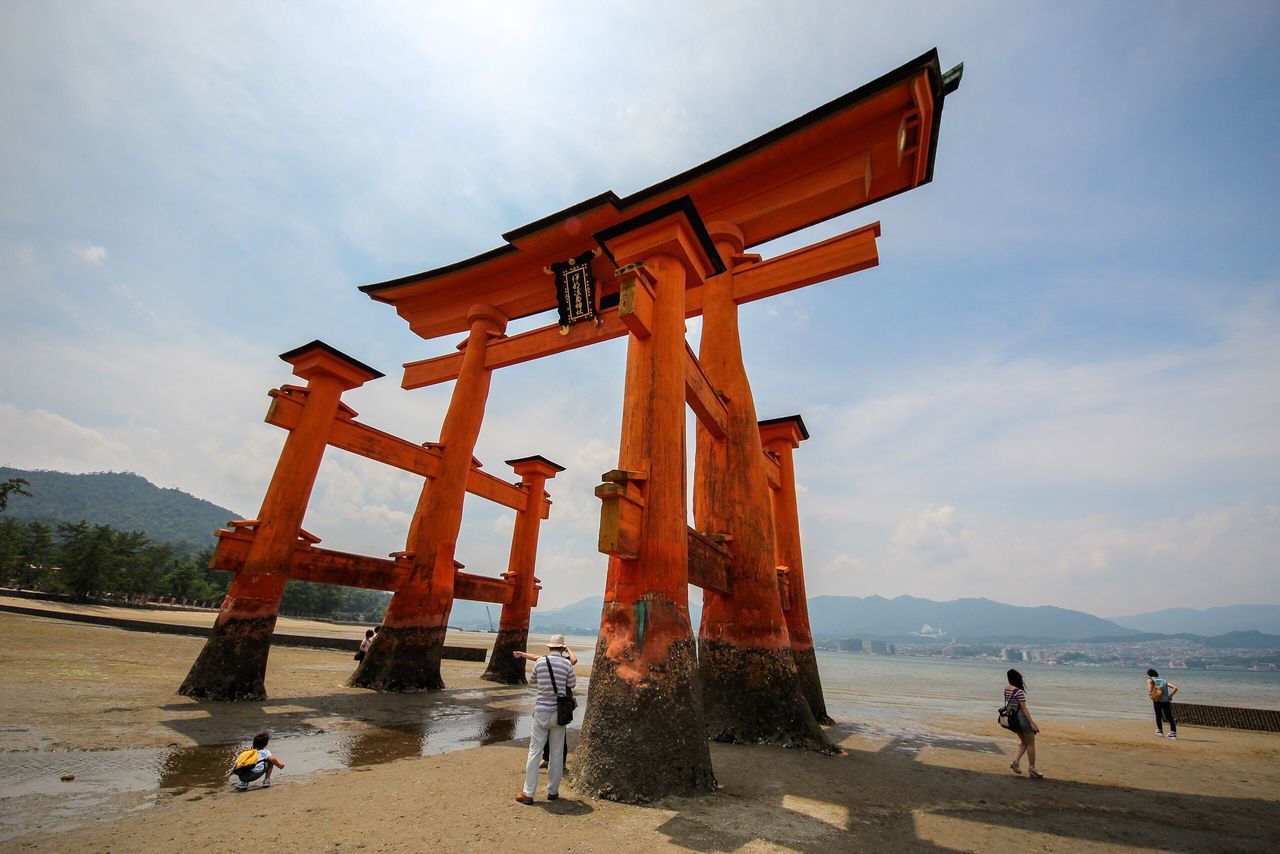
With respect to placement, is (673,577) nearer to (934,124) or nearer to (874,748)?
(874,748)

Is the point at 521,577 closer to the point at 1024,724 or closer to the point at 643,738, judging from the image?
the point at 643,738

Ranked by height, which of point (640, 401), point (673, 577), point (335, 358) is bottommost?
point (673, 577)

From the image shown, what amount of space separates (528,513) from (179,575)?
55.1m

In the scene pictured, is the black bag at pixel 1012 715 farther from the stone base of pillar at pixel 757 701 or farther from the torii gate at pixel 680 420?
the torii gate at pixel 680 420

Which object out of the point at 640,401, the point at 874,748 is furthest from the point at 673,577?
the point at 874,748

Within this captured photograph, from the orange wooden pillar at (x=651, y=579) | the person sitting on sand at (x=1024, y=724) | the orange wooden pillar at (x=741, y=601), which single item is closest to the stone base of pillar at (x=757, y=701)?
the orange wooden pillar at (x=741, y=601)

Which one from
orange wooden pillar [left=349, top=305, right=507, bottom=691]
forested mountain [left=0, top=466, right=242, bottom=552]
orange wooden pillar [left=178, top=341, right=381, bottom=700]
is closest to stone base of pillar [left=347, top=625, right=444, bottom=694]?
orange wooden pillar [left=349, top=305, right=507, bottom=691]

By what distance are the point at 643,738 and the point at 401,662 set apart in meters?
7.76

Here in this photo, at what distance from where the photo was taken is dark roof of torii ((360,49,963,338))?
7.84 m

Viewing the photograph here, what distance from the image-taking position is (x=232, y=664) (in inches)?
322

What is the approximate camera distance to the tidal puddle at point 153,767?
143 inches

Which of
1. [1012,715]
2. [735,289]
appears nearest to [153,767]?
[1012,715]

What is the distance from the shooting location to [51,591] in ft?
121

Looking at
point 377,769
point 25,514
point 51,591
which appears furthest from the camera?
point 25,514
